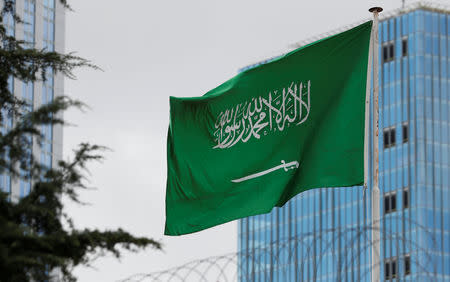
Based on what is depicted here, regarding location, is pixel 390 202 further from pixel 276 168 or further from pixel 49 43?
pixel 276 168

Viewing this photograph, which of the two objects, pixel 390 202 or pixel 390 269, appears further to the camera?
pixel 390 202

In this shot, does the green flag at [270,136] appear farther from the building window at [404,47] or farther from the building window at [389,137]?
the building window at [404,47]

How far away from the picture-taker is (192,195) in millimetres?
27406

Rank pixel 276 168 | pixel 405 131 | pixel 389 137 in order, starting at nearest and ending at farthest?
pixel 276 168 → pixel 405 131 → pixel 389 137

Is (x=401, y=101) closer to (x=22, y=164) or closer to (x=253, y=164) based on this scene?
(x=253, y=164)

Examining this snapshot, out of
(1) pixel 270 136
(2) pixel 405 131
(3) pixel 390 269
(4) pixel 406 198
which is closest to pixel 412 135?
(2) pixel 405 131

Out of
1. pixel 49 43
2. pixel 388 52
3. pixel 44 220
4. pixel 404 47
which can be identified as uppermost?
pixel 49 43

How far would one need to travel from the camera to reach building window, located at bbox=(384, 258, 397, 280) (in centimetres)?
10425

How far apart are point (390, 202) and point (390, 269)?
637cm

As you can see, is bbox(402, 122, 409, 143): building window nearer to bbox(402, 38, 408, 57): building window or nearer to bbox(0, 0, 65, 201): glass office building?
bbox(402, 38, 408, 57): building window

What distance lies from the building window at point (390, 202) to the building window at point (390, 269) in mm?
4656

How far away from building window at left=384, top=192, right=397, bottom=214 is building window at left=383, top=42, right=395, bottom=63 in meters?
12.1

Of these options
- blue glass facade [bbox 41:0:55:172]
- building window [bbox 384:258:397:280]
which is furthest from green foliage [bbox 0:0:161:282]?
blue glass facade [bbox 41:0:55:172]

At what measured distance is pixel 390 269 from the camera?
105m
